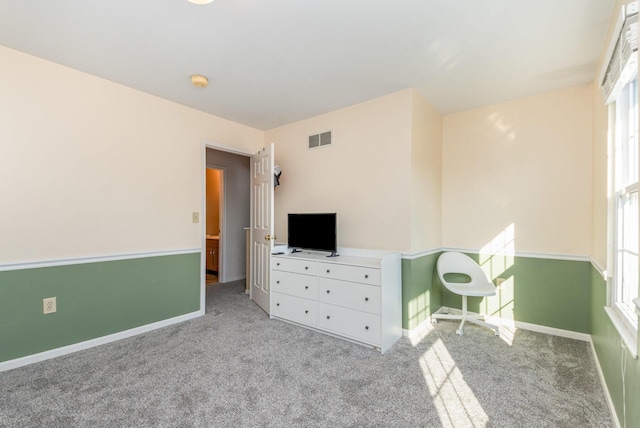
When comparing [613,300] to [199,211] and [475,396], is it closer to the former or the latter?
[475,396]

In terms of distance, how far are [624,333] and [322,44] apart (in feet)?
8.39

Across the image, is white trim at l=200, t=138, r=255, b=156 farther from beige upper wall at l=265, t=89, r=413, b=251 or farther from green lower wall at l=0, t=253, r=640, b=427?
green lower wall at l=0, t=253, r=640, b=427

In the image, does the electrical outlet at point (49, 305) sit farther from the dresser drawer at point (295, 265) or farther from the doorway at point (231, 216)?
the doorway at point (231, 216)

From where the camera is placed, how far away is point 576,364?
2.25m

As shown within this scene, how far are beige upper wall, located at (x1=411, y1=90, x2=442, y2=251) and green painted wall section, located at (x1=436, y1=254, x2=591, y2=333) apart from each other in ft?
2.13

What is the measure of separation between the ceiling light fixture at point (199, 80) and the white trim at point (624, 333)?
11.1 feet

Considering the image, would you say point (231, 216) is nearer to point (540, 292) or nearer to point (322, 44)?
point (322, 44)

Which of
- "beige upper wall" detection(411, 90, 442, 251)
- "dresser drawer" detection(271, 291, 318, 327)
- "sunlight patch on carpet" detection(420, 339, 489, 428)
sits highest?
"beige upper wall" detection(411, 90, 442, 251)

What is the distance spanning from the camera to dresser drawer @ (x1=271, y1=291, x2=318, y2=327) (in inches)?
116

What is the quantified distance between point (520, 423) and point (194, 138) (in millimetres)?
3812

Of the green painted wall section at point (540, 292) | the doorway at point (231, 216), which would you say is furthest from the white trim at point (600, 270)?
the doorway at point (231, 216)

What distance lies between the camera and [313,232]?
3.28m

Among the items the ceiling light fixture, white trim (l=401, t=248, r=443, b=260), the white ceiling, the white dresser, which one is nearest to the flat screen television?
the white dresser

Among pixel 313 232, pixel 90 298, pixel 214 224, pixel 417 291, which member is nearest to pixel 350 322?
pixel 417 291
